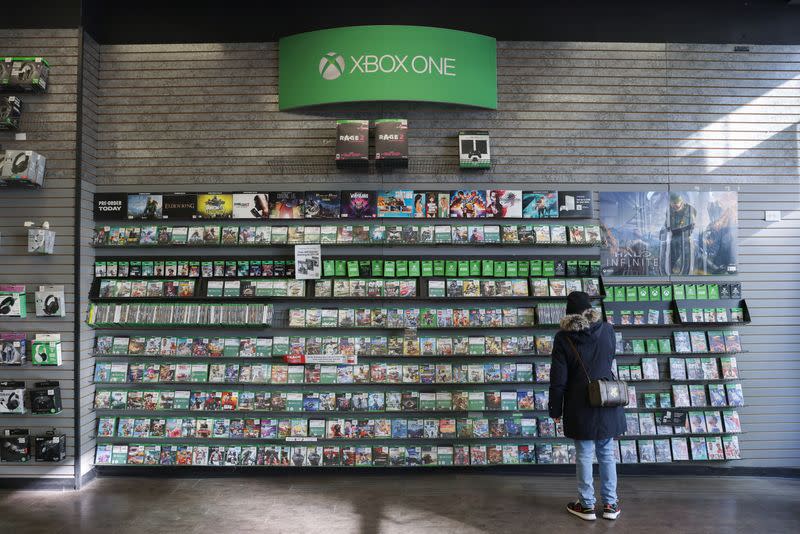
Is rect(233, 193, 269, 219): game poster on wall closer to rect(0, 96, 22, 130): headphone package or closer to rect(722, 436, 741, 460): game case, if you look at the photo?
rect(0, 96, 22, 130): headphone package

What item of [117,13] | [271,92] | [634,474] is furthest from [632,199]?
[117,13]

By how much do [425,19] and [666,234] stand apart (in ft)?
11.0

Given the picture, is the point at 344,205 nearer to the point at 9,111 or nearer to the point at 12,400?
the point at 9,111

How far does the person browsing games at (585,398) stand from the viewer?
12.7 ft

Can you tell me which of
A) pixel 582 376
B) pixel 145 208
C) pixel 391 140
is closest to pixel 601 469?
pixel 582 376

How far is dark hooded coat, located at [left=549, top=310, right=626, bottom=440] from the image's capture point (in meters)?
3.86

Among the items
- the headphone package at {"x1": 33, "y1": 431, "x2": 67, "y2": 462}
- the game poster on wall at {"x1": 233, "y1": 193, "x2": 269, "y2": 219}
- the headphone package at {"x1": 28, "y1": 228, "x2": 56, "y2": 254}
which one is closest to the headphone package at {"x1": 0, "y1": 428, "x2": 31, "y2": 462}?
the headphone package at {"x1": 33, "y1": 431, "x2": 67, "y2": 462}

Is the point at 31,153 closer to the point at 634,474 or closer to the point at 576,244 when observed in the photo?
the point at 576,244

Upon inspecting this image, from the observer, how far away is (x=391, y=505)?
4.27 meters

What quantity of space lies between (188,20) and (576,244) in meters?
4.64

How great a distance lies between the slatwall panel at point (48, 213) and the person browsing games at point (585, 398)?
178 inches

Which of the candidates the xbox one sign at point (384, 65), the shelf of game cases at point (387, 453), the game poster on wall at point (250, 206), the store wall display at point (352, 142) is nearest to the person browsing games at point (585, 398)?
the shelf of game cases at point (387, 453)

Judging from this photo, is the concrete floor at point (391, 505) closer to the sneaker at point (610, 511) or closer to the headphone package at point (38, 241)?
the sneaker at point (610, 511)

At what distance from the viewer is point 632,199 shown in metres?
5.15
